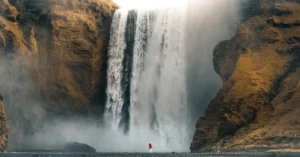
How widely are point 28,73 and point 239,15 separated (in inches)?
1268

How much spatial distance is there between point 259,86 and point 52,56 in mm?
37828

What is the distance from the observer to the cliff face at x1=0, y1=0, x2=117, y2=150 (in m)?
104

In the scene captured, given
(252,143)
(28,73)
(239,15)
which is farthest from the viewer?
(28,73)

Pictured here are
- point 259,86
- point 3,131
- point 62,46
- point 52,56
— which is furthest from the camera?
point 62,46

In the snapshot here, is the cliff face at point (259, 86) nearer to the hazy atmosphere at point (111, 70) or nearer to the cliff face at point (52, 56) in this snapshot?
the hazy atmosphere at point (111, 70)

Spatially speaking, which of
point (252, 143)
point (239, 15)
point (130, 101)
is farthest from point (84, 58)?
point (252, 143)

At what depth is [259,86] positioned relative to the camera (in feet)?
277

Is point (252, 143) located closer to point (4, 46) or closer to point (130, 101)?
point (130, 101)

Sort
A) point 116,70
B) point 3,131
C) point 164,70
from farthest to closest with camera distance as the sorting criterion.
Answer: point 116,70, point 164,70, point 3,131

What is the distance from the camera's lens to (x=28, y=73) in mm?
106312

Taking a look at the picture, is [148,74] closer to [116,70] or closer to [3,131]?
[116,70]

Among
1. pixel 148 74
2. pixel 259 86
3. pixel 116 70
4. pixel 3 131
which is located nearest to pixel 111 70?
pixel 116 70

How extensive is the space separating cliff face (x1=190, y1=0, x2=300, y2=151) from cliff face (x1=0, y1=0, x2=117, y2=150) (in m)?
24.4

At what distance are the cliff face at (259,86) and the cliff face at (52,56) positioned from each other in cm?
2436
